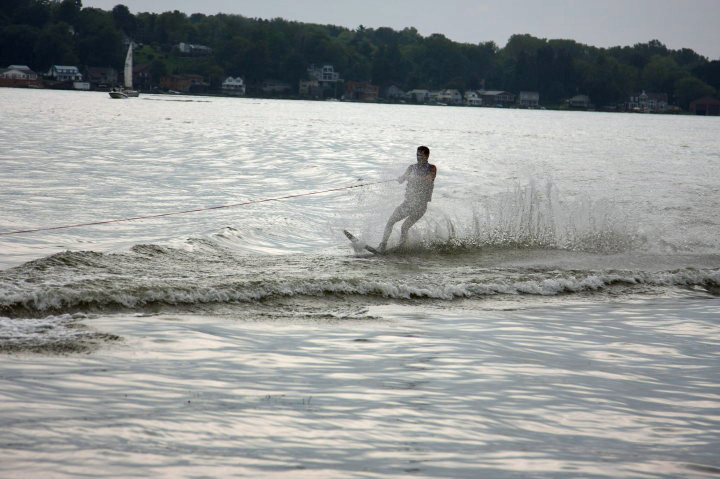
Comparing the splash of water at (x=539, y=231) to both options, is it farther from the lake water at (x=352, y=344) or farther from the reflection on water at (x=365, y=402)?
the reflection on water at (x=365, y=402)

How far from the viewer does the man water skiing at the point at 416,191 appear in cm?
1656

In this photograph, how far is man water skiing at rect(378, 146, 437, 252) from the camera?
1656 cm

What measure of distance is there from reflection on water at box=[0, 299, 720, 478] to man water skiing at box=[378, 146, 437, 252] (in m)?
5.49

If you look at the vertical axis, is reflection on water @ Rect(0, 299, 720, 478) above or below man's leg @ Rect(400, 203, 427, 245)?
below

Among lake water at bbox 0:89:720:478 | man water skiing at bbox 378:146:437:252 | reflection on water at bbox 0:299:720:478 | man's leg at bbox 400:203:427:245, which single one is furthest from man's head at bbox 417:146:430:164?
reflection on water at bbox 0:299:720:478

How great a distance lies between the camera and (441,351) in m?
9.96

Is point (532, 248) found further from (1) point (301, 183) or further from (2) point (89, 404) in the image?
(1) point (301, 183)

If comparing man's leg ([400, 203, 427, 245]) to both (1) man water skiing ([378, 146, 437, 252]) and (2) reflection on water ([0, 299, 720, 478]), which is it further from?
(2) reflection on water ([0, 299, 720, 478])

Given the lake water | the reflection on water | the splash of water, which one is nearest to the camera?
the reflection on water

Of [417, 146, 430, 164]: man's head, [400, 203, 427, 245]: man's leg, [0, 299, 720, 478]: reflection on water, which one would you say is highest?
[417, 146, 430, 164]: man's head

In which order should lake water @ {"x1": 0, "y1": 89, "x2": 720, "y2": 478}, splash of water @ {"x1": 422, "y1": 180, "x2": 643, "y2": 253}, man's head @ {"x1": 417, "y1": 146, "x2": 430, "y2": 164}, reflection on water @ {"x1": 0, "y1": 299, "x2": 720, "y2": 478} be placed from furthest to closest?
splash of water @ {"x1": 422, "y1": 180, "x2": 643, "y2": 253} < man's head @ {"x1": 417, "y1": 146, "x2": 430, "y2": 164} < lake water @ {"x1": 0, "y1": 89, "x2": 720, "y2": 478} < reflection on water @ {"x1": 0, "y1": 299, "x2": 720, "y2": 478}

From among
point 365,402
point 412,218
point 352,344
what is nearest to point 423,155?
point 412,218

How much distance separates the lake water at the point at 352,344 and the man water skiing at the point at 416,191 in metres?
0.70

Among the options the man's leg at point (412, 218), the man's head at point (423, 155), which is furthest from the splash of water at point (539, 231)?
the man's head at point (423, 155)
